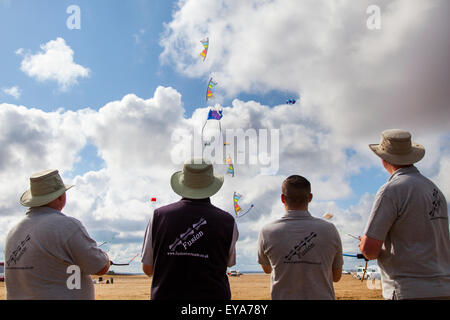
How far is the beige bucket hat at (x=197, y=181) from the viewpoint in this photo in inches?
128

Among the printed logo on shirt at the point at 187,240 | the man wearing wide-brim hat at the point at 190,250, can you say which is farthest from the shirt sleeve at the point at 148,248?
the printed logo on shirt at the point at 187,240

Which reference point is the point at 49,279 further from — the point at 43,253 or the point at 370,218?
the point at 370,218

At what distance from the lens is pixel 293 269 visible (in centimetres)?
300

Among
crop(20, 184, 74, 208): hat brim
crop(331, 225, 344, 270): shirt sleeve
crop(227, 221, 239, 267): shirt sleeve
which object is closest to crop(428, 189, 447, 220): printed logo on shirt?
crop(331, 225, 344, 270): shirt sleeve

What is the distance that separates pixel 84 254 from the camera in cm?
322

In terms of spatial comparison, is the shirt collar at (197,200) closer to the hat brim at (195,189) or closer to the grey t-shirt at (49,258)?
the hat brim at (195,189)

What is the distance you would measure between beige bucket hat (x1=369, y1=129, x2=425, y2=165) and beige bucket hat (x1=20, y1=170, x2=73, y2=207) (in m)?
2.84

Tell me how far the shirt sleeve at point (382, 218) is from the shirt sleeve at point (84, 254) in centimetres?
218

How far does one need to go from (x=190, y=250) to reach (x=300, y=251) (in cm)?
85

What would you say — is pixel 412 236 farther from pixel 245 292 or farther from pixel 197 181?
pixel 245 292

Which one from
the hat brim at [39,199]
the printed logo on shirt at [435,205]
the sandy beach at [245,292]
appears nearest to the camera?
the printed logo on shirt at [435,205]

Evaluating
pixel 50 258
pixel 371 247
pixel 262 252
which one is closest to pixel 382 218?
pixel 371 247
